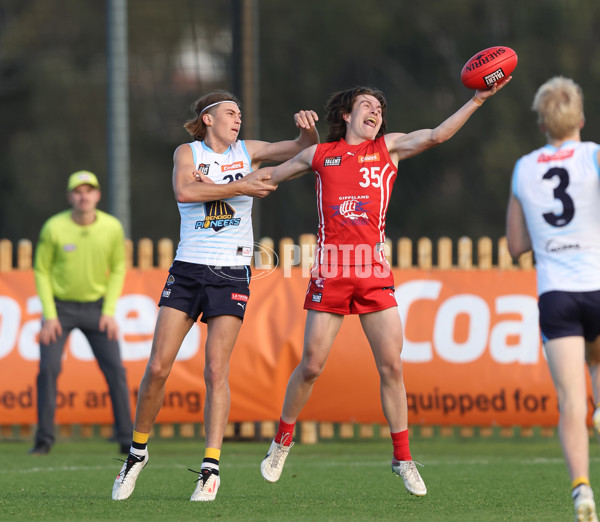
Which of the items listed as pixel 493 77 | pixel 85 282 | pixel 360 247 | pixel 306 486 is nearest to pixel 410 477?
pixel 306 486

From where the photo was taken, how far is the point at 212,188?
7.12m

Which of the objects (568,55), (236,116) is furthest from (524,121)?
(236,116)

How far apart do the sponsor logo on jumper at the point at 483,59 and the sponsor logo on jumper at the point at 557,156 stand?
1562 mm

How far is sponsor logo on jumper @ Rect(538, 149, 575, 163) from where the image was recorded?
18.3 ft

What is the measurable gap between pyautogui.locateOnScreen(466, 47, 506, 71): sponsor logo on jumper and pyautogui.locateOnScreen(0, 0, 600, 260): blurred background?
22.3 m

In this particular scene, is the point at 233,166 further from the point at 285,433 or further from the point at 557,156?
the point at 557,156

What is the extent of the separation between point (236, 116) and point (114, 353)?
3.95 meters

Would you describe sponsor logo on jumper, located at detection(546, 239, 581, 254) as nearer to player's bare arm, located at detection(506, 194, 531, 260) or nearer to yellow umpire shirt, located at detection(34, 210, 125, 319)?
player's bare arm, located at detection(506, 194, 531, 260)

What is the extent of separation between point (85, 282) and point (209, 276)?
3.85m

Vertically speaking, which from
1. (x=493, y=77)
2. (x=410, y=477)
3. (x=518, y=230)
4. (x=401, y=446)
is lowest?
(x=410, y=477)

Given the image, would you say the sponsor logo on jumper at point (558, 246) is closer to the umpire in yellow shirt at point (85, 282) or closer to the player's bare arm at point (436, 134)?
the player's bare arm at point (436, 134)

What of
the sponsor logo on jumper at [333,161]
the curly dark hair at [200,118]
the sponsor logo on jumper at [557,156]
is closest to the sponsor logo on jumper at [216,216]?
the curly dark hair at [200,118]

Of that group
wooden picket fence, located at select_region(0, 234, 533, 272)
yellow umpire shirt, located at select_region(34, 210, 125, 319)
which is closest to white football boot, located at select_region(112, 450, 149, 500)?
yellow umpire shirt, located at select_region(34, 210, 125, 319)

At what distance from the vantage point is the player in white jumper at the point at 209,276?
23.4 feet
